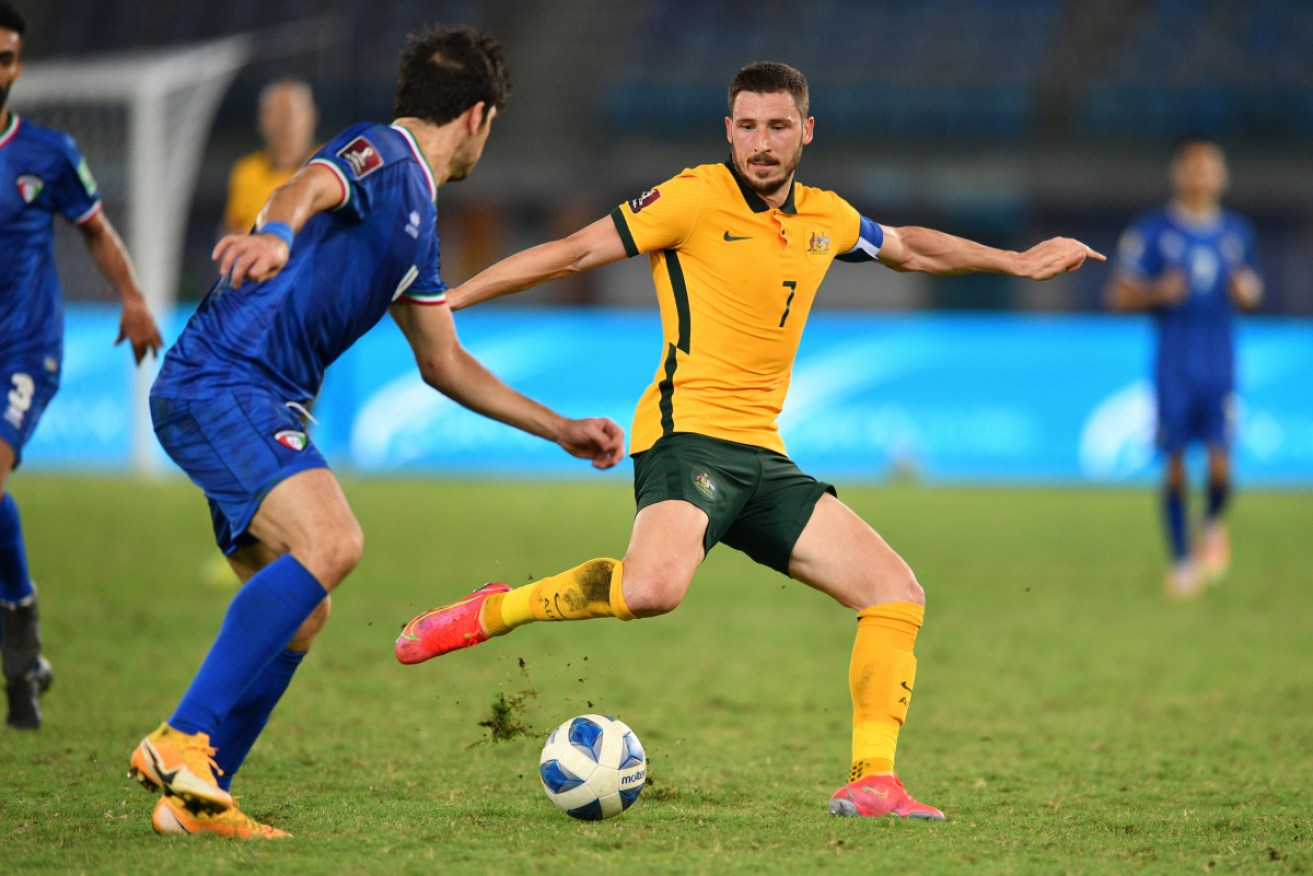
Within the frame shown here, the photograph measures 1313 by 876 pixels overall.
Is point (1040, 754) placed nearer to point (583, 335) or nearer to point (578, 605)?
point (578, 605)

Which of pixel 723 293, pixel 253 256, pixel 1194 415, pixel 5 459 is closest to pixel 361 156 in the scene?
pixel 253 256

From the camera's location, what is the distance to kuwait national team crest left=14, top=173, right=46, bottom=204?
5426 millimetres

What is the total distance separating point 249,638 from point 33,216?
2397 mm

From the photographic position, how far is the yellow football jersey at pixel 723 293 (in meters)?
4.65

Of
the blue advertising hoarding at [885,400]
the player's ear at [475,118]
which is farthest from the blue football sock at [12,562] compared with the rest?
the blue advertising hoarding at [885,400]

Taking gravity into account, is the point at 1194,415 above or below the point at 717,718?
above

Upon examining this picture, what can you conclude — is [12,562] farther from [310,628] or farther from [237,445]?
[237,445]

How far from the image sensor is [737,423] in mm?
4664

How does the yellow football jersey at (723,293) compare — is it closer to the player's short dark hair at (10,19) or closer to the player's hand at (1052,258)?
the player's hand at (1052,258)

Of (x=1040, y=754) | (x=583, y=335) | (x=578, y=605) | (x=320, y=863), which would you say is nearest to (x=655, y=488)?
(x=578, y=605)

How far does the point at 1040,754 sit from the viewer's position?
5.42 meters

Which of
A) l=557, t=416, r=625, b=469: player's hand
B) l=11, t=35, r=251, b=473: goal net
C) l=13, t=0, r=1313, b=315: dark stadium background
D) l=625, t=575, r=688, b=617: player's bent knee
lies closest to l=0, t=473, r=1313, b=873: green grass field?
l=625, t=575, r=688, b=617: player's bent knee

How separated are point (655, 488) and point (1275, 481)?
48.4 feet

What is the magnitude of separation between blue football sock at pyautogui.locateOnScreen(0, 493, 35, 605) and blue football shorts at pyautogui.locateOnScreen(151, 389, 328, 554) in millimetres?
1787
